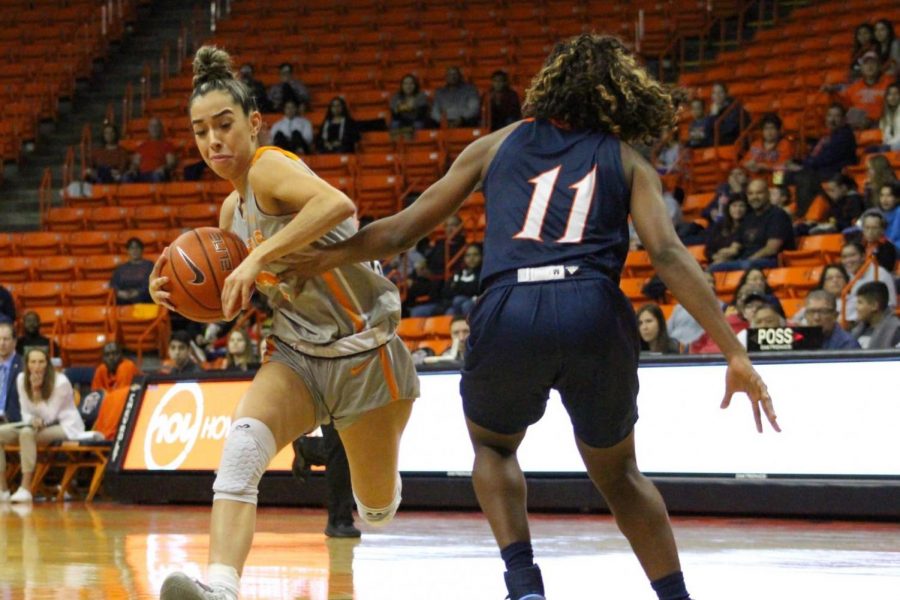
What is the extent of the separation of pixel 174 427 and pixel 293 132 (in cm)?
747

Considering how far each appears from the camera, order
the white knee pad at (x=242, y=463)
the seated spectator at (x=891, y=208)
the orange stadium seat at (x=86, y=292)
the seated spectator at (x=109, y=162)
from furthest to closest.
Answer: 1. the seated spectator at (x=109, y=162)
2. the orange stadium seat at (x=86, y=292)
3. the seated spectator at (x=891, y=208)
4. the white knee pad at (x=242, y=463)

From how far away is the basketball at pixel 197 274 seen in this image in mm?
4781

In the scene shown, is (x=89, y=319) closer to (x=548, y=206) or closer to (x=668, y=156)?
(x=668, y=156)

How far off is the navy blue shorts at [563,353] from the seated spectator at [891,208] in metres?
8.98

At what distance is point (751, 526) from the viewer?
9047 mm

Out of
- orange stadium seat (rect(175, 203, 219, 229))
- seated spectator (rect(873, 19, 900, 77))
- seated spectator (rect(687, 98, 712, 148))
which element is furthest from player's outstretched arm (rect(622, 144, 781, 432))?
orange stadium seat (rect(175, 203, 219, 229))

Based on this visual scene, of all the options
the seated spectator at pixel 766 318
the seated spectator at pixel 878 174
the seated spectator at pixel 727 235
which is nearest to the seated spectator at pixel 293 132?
the seated spectator at pixel 727 235

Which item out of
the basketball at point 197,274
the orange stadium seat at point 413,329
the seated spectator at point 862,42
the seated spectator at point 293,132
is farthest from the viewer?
the seated spectator at point 293,132

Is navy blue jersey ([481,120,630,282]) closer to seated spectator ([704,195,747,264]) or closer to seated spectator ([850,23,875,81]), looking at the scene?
seated spectator ([704,195,747,264])

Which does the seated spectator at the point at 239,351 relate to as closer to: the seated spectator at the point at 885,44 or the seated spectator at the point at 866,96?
the seated spectator at the point at 866,96

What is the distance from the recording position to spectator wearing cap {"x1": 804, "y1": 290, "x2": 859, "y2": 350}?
990 cm

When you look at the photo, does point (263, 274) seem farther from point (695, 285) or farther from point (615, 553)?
point (615, 553)

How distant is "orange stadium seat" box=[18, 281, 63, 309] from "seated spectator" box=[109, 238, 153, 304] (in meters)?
1.29

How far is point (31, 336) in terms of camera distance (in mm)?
16094
